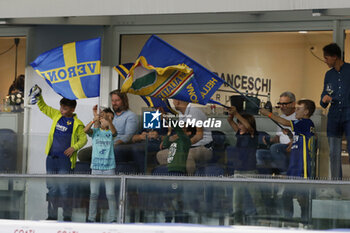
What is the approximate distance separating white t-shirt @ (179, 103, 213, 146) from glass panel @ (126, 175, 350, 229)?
1576 millimetres

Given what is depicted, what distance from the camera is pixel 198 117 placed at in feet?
33.7

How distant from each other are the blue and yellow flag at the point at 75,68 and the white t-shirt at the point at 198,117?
1.22m

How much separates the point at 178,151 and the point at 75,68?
2.02 meters

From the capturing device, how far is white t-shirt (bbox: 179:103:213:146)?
9789 millimetres

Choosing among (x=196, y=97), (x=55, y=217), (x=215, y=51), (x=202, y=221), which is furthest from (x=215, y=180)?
(x=215, y=51)

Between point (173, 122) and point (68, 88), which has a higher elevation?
point (68, 88)

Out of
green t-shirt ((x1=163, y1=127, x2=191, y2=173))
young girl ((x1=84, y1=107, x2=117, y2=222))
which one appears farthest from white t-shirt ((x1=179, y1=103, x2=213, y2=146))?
young girl ((x1=84, y1=107, x2=117, y2=222))

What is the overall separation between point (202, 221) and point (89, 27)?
6.77 metres

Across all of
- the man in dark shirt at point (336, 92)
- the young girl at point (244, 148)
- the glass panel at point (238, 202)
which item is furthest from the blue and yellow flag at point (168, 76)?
the glass panel at point (238, 202)

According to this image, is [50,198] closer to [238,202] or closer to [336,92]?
[238,202]

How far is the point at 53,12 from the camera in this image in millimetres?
12336

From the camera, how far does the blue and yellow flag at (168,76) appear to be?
10758mm

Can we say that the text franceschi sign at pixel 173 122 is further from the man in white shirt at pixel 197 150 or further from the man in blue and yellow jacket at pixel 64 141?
the man in blue and yellow jacket at pixel 64 141

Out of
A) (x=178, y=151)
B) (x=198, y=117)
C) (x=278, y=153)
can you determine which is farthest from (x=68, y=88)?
(x=278, y=153)
